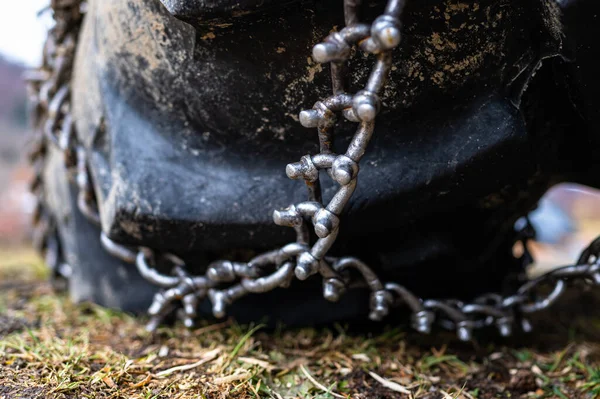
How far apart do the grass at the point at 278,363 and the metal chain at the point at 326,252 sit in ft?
0.18

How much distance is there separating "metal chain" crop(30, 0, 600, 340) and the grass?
55 millimetres

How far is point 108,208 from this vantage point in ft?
2.72

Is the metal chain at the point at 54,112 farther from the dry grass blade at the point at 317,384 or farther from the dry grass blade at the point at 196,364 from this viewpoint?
the dry grass blade at the point at 317,384

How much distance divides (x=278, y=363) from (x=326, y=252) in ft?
0.69

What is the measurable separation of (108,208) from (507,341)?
2.28 feet

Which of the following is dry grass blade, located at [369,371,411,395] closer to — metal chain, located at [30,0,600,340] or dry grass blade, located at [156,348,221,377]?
metal chain, located at [30,0,600,340]

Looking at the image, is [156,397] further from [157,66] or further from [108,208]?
[157,66]

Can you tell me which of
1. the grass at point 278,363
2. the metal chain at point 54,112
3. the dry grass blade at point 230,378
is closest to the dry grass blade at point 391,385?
the grass at point 278,363

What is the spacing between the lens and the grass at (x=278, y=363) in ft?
2.34

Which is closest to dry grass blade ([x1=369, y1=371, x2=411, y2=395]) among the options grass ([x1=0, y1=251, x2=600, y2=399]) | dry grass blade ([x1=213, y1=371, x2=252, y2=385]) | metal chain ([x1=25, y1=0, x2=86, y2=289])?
grass ([x1=0, y1=251, x2=600, y2=399])

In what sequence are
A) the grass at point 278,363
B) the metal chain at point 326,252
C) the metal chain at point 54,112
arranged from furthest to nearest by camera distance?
the metal chain at point 54,112
the grass at point 278,363
the metal chain at point 326,252

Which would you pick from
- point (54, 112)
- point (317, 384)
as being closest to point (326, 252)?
point (317, 384)

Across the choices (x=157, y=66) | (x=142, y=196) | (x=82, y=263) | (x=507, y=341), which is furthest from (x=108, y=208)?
(x=507, y=341)

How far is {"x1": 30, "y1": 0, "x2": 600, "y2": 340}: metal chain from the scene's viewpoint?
1.83ft
